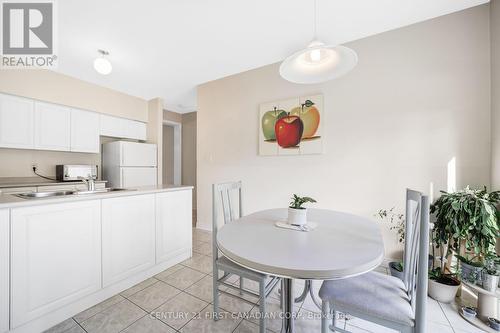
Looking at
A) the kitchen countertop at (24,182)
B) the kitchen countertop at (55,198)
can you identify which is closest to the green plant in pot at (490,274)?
the kitchen countertop at (55,198)

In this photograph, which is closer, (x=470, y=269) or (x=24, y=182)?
(x=470, y=269)

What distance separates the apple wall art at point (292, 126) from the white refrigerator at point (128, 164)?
239cm

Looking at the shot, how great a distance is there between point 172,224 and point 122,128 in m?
2.63

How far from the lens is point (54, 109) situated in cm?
303

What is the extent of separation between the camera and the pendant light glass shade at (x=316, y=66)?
4.02 ft

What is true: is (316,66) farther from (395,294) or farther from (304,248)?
(395,294)

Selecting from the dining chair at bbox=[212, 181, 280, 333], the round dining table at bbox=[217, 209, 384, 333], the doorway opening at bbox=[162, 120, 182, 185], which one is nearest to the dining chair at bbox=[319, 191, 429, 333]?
the round dining table at bbox=[217, 209, 384, 333]

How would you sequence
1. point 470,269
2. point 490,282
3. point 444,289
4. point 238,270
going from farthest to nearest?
point 444,289 < point 470,269 < point 490,282 < point 238,270

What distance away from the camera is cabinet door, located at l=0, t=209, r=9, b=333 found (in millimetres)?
1197

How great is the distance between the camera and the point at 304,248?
0.96 metres

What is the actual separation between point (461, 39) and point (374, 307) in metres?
2.54

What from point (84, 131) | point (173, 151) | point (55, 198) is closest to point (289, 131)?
point (55, 198)

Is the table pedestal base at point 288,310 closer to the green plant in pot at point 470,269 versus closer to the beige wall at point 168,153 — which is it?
the green plant in pot at point 470,269

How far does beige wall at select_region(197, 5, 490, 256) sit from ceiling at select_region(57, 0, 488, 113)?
9.1 inches
